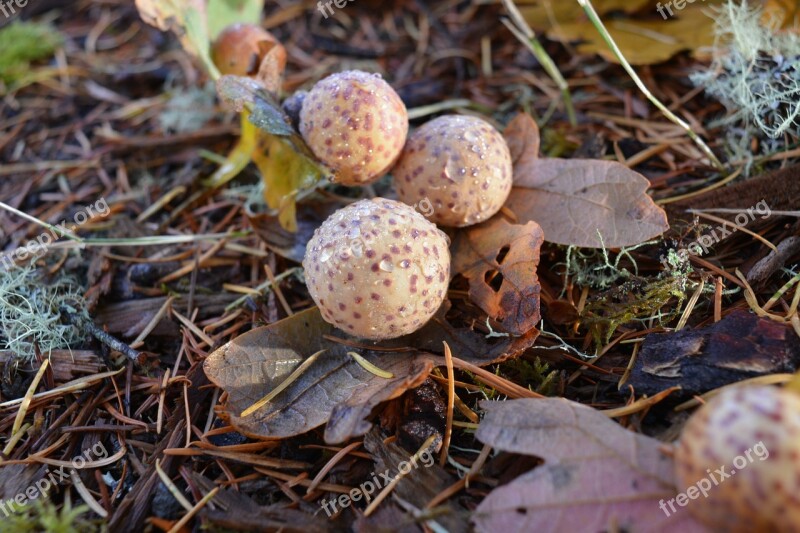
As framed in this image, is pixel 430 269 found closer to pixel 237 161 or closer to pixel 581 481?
pixel 581 481

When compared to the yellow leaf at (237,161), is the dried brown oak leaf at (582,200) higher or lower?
lower

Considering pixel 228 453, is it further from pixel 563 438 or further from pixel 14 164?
pixel 14 164

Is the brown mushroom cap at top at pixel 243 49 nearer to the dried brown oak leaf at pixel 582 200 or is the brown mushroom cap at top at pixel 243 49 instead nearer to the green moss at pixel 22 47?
the dried brown oak leaf at pixel 582 200

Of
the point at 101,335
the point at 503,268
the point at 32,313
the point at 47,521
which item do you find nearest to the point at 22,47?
the point at 32,313

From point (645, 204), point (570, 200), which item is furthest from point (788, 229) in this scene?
point (570, 200)

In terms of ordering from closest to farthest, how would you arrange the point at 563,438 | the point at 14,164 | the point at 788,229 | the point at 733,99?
the point at 563,438 → the point at 788,229 → the point at 733,99 → the point at 14,164

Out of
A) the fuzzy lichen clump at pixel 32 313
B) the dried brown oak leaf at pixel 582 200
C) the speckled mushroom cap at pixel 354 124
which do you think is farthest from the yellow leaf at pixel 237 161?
the dried brown oak leaf at pixel 582 200
